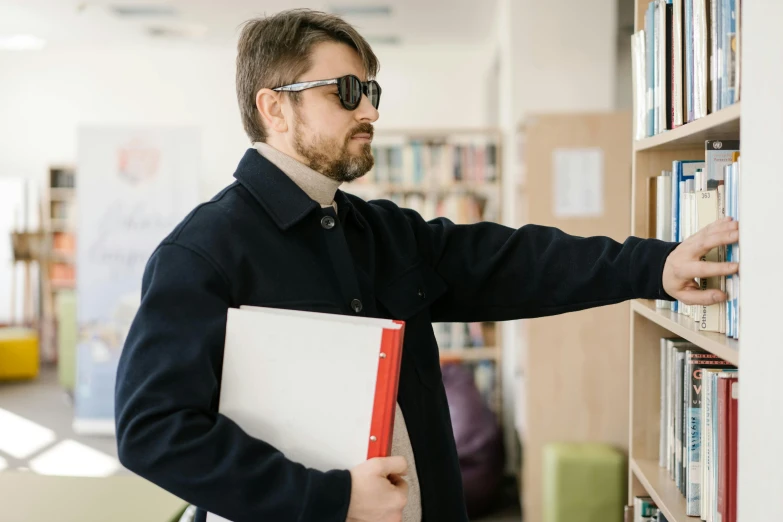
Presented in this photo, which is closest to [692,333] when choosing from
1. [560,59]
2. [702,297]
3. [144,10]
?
[702,297]

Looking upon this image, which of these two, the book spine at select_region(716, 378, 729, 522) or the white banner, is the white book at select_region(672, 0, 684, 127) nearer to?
the book spine at select_region(716, 378, 729, 522)

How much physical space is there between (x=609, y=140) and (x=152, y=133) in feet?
9.94

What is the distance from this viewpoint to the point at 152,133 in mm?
4922

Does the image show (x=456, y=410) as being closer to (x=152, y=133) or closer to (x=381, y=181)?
(x=381, y=181)

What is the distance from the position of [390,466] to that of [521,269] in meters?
0.55

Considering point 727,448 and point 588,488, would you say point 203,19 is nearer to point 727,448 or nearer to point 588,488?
point 588,488

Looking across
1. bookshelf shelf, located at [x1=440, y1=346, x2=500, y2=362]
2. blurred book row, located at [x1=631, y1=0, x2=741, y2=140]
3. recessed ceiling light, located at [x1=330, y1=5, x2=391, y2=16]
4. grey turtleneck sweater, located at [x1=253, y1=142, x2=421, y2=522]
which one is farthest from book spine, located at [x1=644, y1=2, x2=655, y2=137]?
recessed ceiling light, located at [x1=330, y1=5, x2=391, y2=16]

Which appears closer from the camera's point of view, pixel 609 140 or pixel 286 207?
pixel 286 207

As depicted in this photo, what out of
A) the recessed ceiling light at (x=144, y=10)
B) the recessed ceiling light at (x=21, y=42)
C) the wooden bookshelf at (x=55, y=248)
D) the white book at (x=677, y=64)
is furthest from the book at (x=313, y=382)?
the wooden bookshelf at (x=55, y=248)

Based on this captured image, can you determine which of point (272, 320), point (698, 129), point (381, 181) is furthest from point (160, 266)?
point (381, 181)

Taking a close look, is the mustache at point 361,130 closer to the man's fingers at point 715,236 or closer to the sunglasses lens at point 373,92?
the sunglasses lens at point 373,92

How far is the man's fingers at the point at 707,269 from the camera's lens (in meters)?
1.07

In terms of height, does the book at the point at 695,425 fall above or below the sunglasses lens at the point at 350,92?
below

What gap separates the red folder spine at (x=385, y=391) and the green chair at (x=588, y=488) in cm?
209
